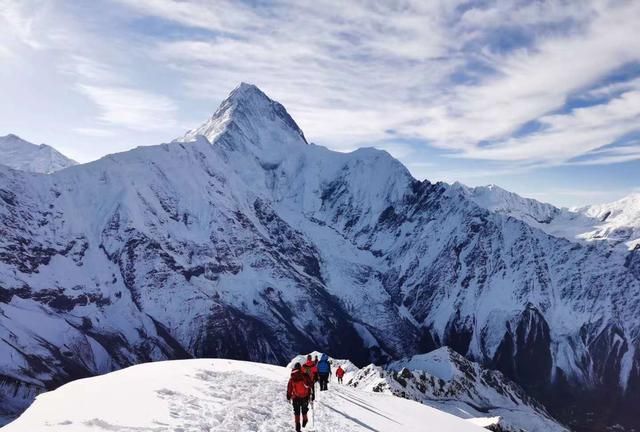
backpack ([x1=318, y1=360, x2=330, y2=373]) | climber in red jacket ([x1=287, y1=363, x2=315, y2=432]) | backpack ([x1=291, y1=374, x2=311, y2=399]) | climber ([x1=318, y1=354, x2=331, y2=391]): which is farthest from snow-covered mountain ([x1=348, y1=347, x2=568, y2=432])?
backpack ([x1=291, y1=374, x2=311, y2=399])

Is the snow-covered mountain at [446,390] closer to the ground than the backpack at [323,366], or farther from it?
closer to the ground

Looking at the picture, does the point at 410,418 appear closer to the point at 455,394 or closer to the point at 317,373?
the point at 317,373

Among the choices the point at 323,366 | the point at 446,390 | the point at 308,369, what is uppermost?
the point at 308,369

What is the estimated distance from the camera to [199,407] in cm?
2711

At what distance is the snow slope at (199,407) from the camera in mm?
23048

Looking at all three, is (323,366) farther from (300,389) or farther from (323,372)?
(300,389)

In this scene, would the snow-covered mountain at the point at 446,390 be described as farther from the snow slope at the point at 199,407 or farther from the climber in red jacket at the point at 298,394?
the climber in red jacket at the point at 298,394

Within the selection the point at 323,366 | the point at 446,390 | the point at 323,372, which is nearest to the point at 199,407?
the point at 323,372

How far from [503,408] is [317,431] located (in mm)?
195172

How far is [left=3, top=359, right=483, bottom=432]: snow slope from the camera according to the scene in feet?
75.6

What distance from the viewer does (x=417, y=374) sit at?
542ft

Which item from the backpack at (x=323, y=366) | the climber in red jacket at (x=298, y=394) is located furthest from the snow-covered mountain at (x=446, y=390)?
the climber in red jacket at (x=298, y=394)

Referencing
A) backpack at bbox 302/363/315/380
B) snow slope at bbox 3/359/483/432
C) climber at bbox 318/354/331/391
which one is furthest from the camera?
climber at bbox 318/354/331/391

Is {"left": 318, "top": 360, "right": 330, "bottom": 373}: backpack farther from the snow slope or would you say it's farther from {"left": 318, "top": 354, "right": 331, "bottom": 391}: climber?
the snow slope
